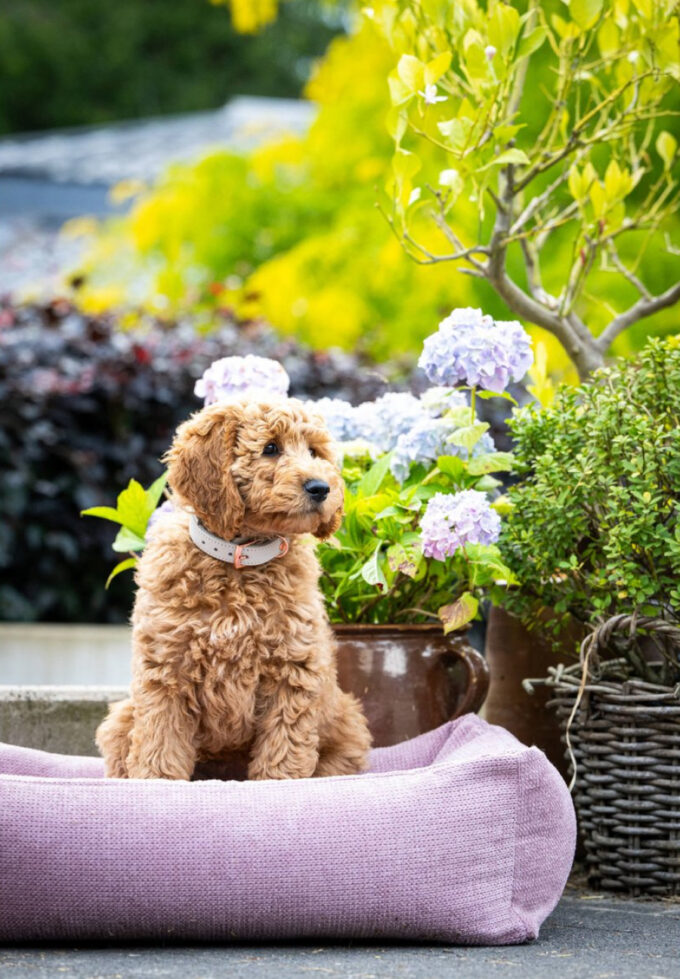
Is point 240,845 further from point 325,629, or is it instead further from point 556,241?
point 556,241

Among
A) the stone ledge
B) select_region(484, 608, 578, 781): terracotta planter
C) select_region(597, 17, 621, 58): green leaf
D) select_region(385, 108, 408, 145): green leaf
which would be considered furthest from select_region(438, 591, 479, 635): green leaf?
select_region(597, 17, 621, 58): green leaf

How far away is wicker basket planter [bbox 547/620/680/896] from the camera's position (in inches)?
Answer: 130

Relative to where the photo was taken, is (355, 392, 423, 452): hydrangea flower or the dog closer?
the dog

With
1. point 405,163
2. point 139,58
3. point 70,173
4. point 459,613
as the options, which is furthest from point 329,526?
point 139,58

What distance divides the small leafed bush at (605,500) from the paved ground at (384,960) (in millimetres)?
840

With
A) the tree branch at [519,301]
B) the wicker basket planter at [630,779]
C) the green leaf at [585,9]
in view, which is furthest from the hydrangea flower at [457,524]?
the green leaf at [585,9]

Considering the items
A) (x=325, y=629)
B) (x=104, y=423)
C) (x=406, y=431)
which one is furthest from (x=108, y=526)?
(x=325, y=629)

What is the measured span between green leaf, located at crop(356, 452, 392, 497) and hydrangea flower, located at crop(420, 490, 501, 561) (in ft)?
1.13

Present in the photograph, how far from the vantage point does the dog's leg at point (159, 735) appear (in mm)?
3115

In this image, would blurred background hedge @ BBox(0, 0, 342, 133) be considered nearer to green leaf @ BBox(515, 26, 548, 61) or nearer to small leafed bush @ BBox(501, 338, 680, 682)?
green leaf @ BBox(515, 26, 548, 61)

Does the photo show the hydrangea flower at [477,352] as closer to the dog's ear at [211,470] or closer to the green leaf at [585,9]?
the dog's ear at [211,470]

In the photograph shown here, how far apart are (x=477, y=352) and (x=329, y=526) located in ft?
2.66

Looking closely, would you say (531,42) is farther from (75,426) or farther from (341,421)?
(75,426)

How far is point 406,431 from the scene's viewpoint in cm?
403
